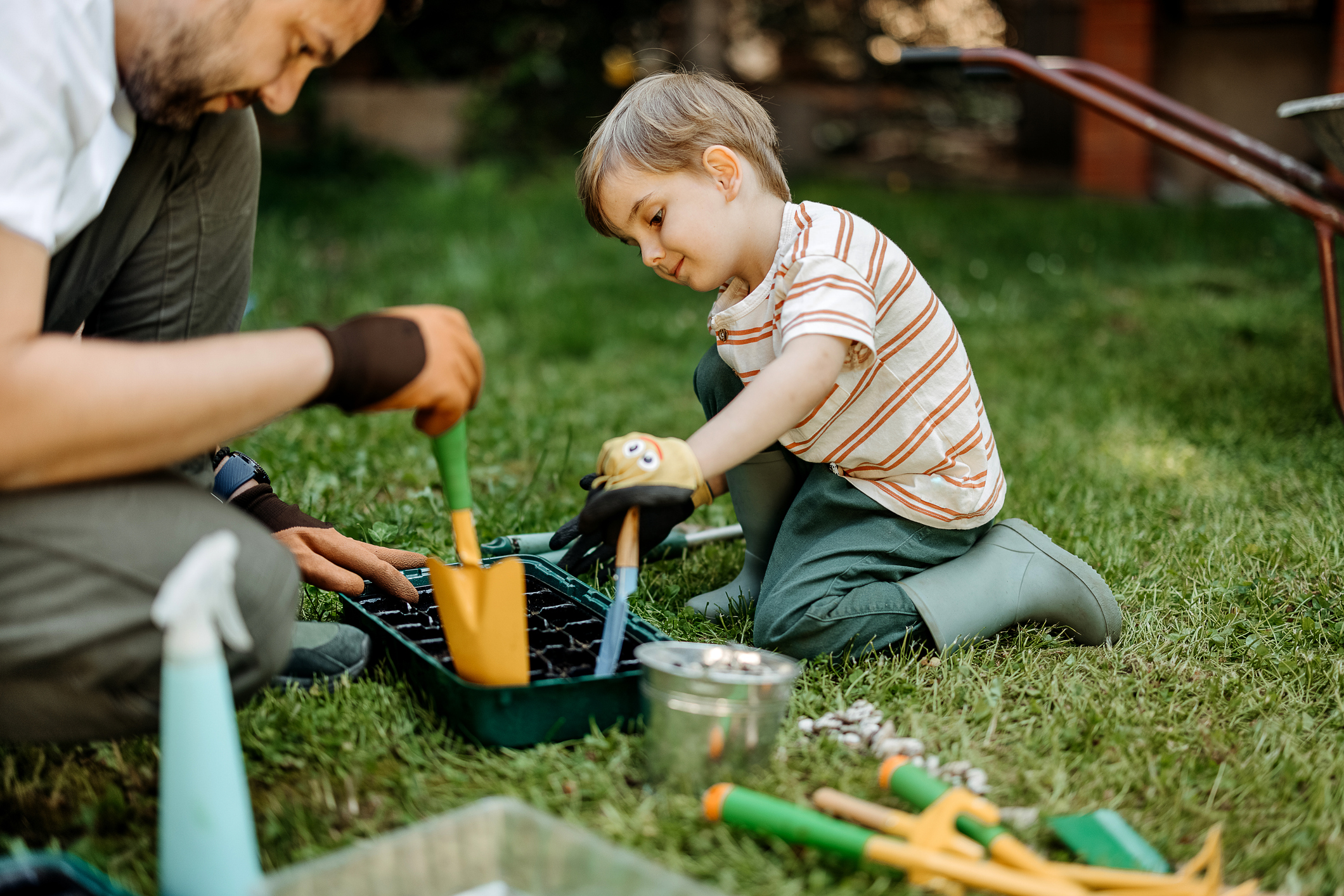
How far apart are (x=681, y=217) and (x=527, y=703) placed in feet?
2.47

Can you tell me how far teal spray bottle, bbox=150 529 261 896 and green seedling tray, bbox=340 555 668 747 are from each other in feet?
1.24

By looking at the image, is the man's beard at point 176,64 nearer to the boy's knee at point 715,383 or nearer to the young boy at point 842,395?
the young boy at point 842,395

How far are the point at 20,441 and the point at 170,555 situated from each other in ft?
0.63

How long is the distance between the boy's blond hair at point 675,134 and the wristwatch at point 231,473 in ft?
2.35

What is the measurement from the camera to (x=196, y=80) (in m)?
1.30

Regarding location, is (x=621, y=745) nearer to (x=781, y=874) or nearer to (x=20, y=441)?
(x=781, y=874)

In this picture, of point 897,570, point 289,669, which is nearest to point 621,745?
point 289,669

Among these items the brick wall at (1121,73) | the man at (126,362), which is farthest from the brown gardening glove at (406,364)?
the brick wall at (1121,73)

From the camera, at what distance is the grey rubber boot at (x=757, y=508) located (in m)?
2.09

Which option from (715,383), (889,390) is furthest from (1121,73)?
(889,390)

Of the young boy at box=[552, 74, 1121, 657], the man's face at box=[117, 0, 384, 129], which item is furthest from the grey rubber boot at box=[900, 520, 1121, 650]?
the man's face at box=[117, 0, 384, 129]

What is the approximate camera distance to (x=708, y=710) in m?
1.33

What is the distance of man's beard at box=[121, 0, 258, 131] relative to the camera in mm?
1267

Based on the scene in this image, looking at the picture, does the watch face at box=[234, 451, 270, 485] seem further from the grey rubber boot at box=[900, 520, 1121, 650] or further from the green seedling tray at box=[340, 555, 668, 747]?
the grey rubber boot at box=[900, 520, 1121, 650]
